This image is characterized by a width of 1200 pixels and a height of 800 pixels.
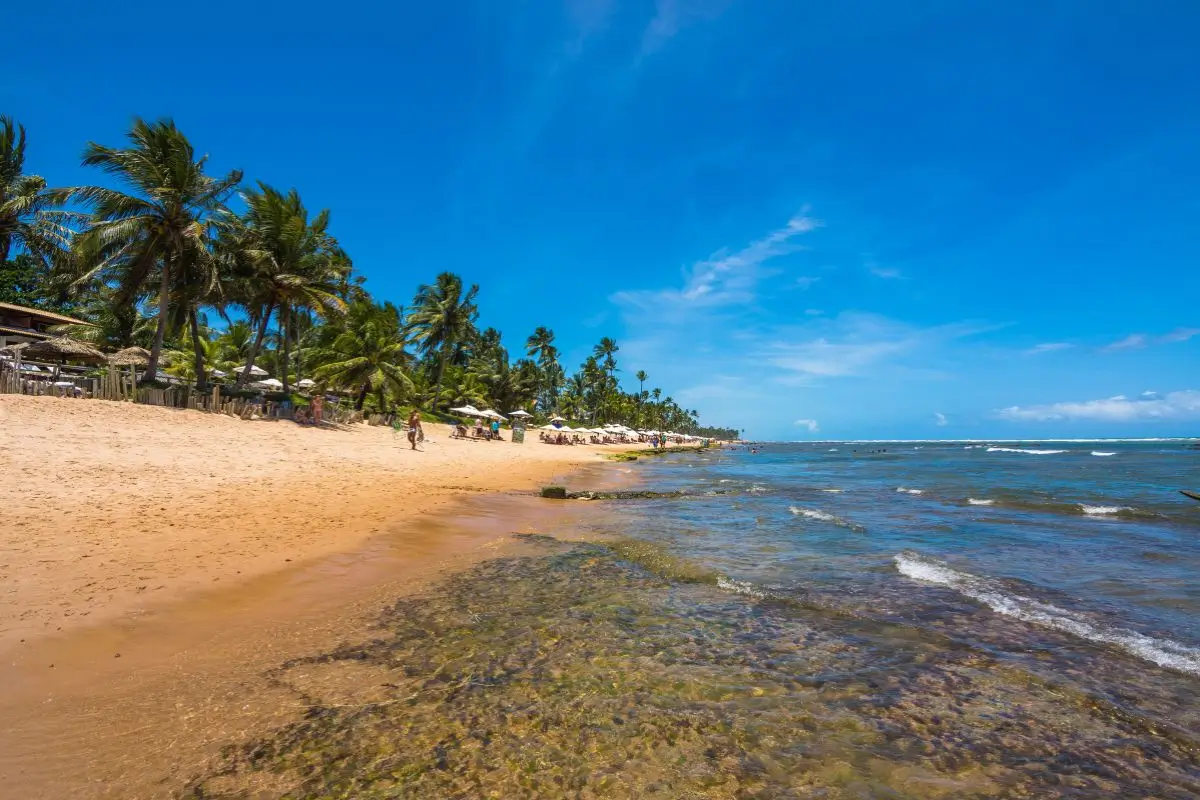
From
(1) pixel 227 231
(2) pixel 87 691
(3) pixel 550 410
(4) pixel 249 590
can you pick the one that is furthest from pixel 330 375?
(3) pixel 550 410

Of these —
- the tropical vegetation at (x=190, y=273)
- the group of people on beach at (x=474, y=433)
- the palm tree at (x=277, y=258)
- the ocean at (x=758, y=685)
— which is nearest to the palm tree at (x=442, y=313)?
the tropical vegetation at (x=190, y=273)

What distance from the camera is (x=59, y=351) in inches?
939

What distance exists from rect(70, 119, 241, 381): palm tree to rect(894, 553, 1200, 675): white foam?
87.8 feet

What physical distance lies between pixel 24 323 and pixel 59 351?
380 inches

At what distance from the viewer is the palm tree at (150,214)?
22141 mm

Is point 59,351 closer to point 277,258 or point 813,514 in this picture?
point 277,258

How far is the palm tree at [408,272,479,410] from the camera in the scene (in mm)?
48844

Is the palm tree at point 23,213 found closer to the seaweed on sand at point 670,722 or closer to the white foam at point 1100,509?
the seaweed on sand at point 670,722

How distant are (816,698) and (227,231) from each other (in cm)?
3104

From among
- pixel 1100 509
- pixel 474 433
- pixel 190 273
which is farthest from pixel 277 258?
pixel 1100 509

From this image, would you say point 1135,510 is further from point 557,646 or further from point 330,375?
point 330,375

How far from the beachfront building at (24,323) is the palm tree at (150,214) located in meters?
4.83

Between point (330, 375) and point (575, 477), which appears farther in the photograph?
point (330, 375)

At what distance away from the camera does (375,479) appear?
16156 millimetres
